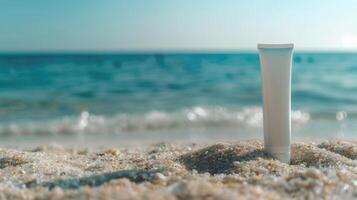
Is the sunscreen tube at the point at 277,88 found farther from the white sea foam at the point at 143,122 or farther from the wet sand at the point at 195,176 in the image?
the white sea foam at the point at 143,122

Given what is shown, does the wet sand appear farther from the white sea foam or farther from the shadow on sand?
the white sea foam

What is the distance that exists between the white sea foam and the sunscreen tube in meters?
6.17

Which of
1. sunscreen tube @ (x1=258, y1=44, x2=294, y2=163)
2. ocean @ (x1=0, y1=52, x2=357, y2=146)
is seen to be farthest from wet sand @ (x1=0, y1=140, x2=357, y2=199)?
ocean @ (x1=0, y1=52, x2=357, y2=146)

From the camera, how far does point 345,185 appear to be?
2588 millimetres

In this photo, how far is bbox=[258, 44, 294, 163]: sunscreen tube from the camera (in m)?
3.40

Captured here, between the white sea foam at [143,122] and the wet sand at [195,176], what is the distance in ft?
17.3

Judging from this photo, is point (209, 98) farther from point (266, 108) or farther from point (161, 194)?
point (161, 194)

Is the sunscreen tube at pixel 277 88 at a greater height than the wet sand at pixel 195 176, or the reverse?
the sunscreen tube at pixel 277 88

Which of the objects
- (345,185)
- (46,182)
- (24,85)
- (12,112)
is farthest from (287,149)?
(24,85)

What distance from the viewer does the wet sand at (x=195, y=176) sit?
91.7 inches

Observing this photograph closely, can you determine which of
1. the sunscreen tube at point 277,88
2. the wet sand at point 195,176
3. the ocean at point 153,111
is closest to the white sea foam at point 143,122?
the ocean at point 153,111

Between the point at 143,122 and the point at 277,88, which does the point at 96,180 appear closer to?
the point at 277,88

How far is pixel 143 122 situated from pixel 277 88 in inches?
275

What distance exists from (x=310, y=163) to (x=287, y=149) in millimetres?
234
